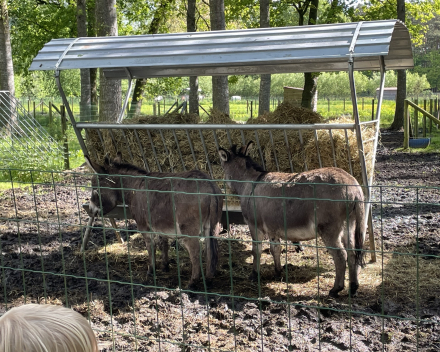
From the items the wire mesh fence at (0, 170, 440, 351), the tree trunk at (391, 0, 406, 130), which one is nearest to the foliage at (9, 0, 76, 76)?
the tree trunk at (391, 0, 406, 130)

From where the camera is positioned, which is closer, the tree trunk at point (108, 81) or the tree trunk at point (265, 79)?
the tree trunk at point (108, 81)

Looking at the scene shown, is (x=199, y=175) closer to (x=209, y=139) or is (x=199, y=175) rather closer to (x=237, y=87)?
(x=209, y=139)

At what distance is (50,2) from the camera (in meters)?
27.7

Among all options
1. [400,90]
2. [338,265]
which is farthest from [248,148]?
[400,90]

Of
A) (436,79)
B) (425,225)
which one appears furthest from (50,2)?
(436,79)

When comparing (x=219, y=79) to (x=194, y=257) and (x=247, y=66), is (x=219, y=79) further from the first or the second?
(x=194, y=257)

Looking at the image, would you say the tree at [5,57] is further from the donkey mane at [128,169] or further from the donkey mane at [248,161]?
the donkey mane at [248,161]

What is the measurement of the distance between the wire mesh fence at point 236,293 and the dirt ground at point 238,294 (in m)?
0.01

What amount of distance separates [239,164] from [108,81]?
537cm

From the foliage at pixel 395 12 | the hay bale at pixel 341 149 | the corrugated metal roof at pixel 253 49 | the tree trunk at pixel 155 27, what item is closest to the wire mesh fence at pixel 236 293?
the hay bale at pixel 341 149

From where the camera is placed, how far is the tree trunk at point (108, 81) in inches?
441

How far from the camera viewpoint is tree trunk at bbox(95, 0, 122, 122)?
11.2 m

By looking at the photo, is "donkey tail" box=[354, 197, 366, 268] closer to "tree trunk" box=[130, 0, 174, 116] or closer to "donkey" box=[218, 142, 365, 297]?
"donkey" box=[218, 142, 365, 297]

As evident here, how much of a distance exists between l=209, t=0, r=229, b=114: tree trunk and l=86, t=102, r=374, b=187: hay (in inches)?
163
